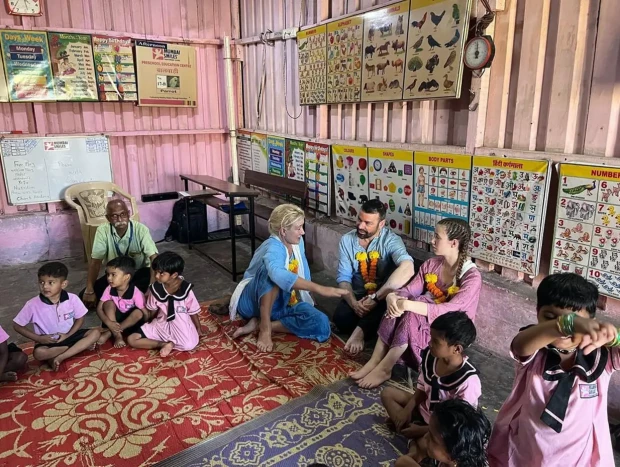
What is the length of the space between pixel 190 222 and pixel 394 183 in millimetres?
3338

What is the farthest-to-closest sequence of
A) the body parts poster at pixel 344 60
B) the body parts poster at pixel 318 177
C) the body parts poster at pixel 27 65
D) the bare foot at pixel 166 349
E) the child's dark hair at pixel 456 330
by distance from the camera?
the body parts poster at pixel 27 65 → the body parts poster at pixel 318 177 → the body parts poster at pixel 344 60 → the bare foot at pixel 166 349 → the child's dark hair at pixel 456 330

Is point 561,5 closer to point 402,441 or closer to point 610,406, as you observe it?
point 610,406

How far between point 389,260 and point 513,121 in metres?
1.39

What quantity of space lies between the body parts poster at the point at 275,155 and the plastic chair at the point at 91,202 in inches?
73.1

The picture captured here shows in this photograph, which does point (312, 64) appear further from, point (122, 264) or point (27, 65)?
point (27, 65)

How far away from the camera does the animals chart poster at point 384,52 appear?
3984 millimetres

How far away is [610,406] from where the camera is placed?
9.28 ft

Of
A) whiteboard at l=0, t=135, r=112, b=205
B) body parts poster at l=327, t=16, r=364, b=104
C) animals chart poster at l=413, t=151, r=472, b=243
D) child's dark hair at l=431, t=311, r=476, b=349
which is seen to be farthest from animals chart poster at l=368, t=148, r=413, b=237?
whiteboard at l=0, t=135, r=112, b=205

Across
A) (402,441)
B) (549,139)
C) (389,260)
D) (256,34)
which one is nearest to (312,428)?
(402,441)

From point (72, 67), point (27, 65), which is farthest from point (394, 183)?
point (27, 65)

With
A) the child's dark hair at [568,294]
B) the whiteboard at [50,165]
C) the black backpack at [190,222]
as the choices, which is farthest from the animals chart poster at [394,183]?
the whiteboard at [50,165]

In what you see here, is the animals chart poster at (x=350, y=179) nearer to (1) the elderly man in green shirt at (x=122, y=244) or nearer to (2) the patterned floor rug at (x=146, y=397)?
(2) the patterned floor rug at (x=146, y=397)

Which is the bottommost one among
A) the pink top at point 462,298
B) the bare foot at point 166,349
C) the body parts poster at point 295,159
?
the bare foot at point 166,349

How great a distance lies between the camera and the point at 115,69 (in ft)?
20.1
